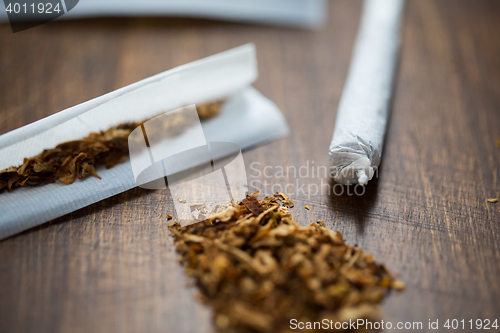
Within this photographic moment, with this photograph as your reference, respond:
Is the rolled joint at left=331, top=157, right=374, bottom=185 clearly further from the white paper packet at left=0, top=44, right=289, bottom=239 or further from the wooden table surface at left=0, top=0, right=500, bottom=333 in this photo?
the white paper packet at left=0, top=44, right=289, bottom=239

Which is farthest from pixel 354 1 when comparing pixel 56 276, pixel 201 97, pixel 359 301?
pixel 56 276

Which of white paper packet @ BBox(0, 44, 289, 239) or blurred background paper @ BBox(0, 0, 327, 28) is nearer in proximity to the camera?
white paper packet @ BBox(0, 44, 289, 239)

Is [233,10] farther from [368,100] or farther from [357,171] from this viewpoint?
[357,171]

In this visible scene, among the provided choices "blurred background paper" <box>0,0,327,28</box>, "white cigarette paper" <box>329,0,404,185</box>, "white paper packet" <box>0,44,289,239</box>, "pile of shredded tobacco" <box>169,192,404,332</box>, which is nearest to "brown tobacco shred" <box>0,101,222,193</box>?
"white paper packet" <box>0,44,289,239</box>

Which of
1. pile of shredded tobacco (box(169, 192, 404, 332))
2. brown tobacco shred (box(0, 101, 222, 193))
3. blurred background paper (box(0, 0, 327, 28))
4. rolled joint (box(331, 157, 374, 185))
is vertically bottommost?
pile of shredded tobacco (box(169, 192, 404, 332))

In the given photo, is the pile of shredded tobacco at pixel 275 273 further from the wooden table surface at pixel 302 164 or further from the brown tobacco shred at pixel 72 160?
the brown tobacco shred at pixel 72 160

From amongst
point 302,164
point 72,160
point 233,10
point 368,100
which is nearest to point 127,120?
point 72,160

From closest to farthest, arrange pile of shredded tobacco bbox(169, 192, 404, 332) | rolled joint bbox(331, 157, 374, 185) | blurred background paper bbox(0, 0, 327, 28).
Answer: pile of shredded tobacco bbox(169, 192, 404, 332) < rolled joint bbox(331, 157, 374, 185) < blurred background paper bbox(0, 0, 327, 28)

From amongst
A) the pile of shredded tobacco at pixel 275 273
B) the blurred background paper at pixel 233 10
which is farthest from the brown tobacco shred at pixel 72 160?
the blurred background paper at pixel 233 10
